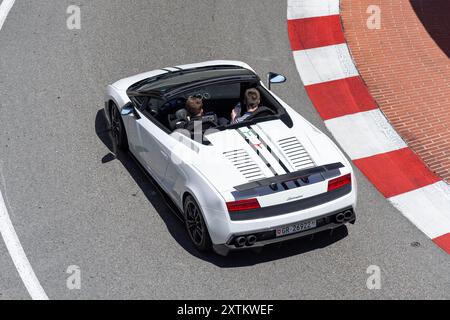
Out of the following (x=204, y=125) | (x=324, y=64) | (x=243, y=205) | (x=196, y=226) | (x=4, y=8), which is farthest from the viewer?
(x=4, y=8)

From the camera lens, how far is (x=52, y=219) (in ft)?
25.2

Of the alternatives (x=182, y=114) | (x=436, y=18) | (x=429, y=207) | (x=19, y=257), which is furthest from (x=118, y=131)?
(x=436, y=18)

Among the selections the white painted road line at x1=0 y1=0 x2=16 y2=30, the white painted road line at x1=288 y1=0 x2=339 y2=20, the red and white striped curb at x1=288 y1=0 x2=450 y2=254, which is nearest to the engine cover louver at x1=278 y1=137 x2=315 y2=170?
the red and white striped curb at x1=288 y1=0 x2=450 y2=254

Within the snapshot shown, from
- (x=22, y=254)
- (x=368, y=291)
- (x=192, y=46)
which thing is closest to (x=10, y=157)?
(x=22, y=254)

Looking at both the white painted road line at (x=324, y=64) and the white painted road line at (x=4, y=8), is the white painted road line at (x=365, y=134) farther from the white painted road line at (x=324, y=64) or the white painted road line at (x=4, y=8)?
the white painted road line at (x=4, y=8)

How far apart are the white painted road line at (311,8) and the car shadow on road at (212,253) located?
5197mm

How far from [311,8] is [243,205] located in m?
6.90

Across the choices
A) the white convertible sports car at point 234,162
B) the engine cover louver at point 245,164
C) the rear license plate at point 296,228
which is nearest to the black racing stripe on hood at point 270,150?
the white convertible sports car at point 234,162

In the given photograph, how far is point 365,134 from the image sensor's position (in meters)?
9.40

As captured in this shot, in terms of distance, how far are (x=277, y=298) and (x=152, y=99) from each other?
9.90 feet

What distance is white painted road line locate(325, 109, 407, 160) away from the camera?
9109 millimetres

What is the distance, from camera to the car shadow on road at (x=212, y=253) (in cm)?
702

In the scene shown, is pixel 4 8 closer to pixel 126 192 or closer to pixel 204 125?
pixel 126 192

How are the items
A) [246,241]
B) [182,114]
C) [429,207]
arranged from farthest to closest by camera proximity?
[429,207], [182,114], [246,241]
